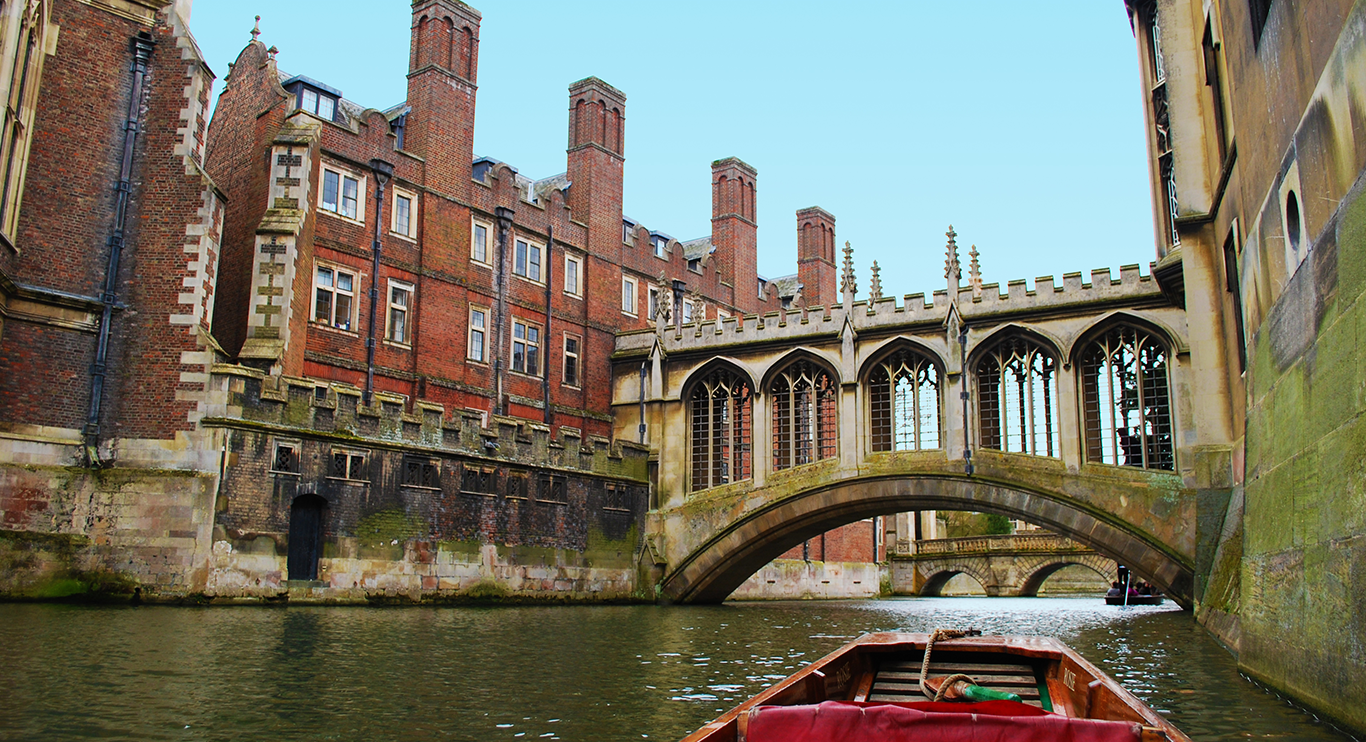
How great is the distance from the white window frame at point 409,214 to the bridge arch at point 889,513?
1090 cm

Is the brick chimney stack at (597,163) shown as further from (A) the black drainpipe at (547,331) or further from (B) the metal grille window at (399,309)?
(B) the metal grille window at (399,309)

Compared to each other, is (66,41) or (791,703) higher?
(66,41)

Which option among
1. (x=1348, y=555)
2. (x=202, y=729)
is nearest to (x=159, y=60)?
(x=202, y=729)

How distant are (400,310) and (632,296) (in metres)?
8.99

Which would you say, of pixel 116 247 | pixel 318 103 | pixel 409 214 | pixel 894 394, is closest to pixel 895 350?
pixel 894 394

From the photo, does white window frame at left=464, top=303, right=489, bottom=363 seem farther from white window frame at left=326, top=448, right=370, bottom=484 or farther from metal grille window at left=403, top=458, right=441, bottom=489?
white window frame at left=326, top=448, right=370, bottom=484

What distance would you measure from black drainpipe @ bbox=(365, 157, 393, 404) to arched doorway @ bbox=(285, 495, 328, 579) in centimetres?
421

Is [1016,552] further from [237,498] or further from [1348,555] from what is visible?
[1348,555]

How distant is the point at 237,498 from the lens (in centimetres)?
2019

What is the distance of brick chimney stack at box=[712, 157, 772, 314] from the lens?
40.1m

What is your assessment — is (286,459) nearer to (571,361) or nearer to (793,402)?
(571,361)

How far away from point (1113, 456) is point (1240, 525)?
8142mm

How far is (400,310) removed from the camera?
27.0m

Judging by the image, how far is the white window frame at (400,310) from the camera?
87.4 feet
